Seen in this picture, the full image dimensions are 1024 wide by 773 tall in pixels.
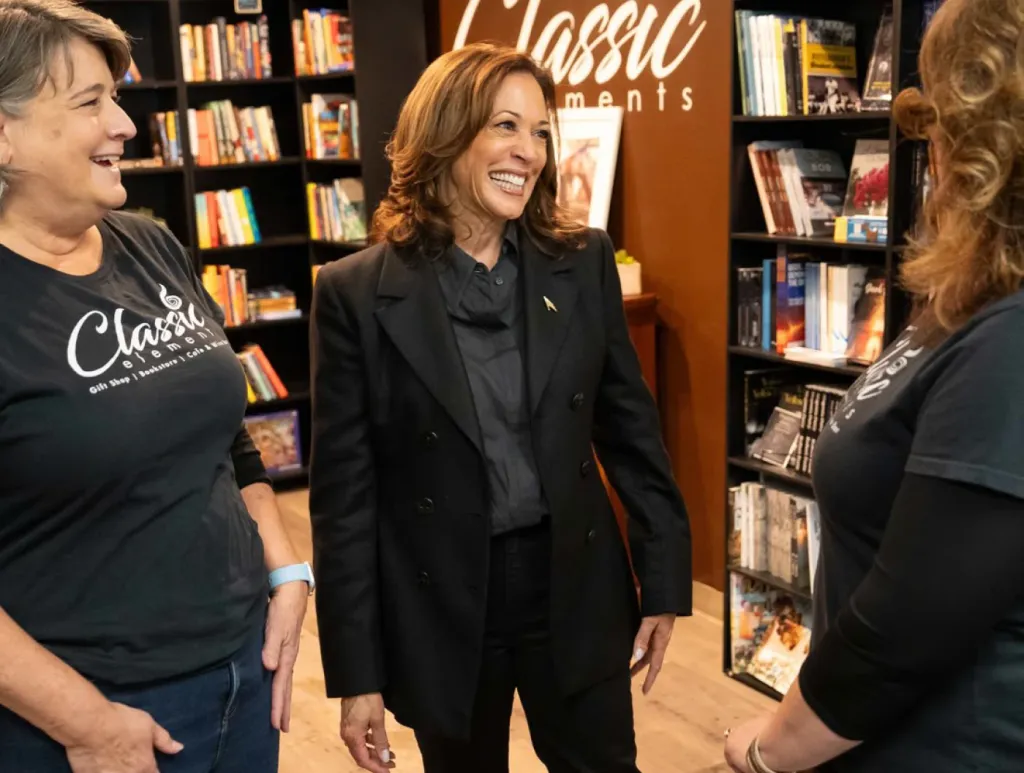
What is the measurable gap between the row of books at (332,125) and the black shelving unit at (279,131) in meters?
0.07

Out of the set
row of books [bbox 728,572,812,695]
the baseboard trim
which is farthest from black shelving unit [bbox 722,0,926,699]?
the baseboard trim

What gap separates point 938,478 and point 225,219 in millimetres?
5027

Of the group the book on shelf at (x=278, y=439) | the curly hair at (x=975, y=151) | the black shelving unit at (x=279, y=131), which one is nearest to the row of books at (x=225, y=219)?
the black shelving unit at (x=279, y=131)

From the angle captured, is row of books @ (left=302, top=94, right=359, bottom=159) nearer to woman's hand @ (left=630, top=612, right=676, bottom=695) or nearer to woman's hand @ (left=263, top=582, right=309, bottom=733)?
woman's hand @ (left=630, top=612, right=676, bottom=695)

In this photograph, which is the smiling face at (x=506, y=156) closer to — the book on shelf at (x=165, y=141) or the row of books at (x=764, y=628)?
the row of books at (x=764, y=628)

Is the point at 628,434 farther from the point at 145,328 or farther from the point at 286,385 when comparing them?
the point at 286,385

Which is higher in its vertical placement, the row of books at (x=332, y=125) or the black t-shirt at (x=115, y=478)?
the row of books at (x=332, y=125)

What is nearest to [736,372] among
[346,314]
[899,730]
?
[346,314]

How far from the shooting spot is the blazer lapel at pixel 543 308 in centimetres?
181

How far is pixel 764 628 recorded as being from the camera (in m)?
3.51

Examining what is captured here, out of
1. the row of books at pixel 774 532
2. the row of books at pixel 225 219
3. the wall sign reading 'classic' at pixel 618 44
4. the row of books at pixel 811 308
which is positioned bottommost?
the row of books at pixel 774 532

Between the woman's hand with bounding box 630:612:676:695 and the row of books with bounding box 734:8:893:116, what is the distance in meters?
1.70

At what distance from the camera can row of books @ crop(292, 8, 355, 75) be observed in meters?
5.41

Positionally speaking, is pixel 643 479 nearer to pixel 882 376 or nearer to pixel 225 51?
pixel 882 376
